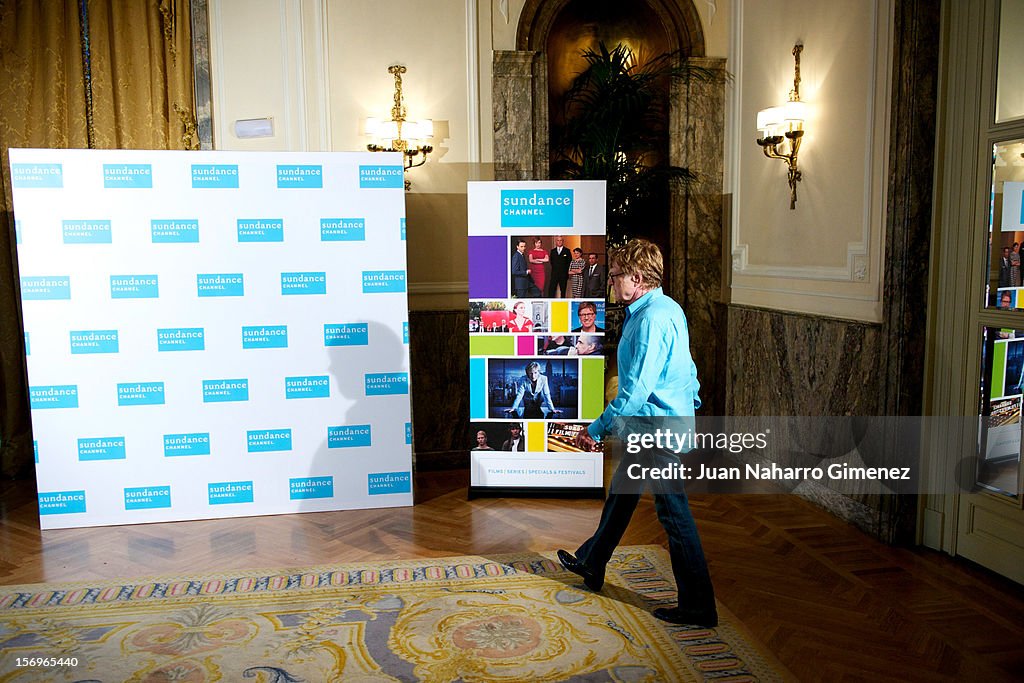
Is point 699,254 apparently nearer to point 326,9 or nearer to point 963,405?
point 963,405

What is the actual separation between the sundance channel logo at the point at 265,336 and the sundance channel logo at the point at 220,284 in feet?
0.76

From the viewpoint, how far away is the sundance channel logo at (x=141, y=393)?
180 inches

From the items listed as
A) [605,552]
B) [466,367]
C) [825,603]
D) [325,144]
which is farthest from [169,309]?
[825,603]

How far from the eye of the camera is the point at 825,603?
11.3 ft

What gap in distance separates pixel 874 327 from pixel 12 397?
19.6 feet

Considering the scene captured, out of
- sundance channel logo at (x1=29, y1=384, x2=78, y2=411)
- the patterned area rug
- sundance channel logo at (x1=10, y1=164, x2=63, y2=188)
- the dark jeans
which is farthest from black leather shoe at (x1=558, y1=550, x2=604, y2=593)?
sundance channel logo at (x1=10, y1=164, x2=63, y2=188)

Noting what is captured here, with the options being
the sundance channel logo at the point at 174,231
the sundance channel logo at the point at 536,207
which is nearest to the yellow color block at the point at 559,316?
the sundance channel logo at the point at 536,207

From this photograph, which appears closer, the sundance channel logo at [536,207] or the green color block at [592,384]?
the sundance channel logo at [536,207]

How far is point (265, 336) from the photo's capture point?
4680 mm

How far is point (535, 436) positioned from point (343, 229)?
6.00 feet

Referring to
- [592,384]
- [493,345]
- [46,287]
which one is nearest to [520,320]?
[493,345]

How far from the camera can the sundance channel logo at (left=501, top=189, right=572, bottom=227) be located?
4.84 meters

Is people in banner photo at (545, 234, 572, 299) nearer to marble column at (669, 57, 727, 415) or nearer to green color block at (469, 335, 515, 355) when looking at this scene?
green color block at (469, 335, 515, 355)

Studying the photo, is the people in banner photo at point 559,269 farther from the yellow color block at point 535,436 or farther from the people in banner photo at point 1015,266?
the people in banner photo at point 1015,266
